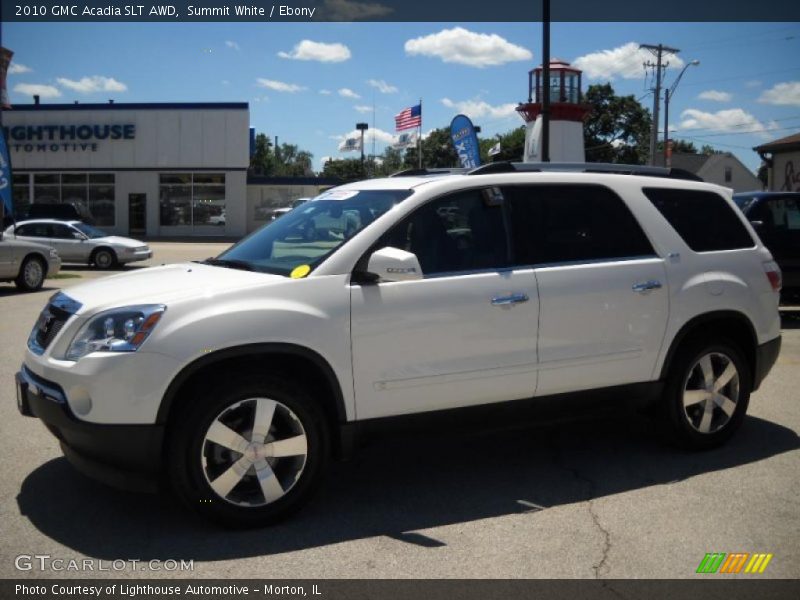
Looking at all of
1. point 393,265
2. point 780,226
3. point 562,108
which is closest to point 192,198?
point 562,108

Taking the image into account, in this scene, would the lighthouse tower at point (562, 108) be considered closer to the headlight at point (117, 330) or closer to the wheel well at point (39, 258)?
the wheel well at point (39, 258)

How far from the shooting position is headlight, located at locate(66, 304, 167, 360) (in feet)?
12.7

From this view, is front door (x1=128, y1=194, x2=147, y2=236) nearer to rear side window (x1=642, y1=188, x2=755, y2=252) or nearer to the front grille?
the front grille

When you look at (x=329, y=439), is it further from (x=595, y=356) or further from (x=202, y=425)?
(x=595, y=356)

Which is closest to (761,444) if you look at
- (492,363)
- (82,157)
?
(492,363)

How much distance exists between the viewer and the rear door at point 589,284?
15.7ft

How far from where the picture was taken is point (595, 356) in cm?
490

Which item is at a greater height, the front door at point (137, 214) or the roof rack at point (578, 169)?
the front door at point (137, 214)

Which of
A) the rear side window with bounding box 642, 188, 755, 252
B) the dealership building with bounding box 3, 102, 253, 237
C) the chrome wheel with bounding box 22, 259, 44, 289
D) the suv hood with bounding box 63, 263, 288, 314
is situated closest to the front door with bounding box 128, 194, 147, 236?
the dealership building with bounding box 3, 102, 253, 237

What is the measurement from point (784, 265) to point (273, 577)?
400 inches

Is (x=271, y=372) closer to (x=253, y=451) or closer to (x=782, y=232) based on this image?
(x=253, y=451)

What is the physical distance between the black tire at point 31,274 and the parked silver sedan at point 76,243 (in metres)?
6.95

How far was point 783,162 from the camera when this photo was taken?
126ft

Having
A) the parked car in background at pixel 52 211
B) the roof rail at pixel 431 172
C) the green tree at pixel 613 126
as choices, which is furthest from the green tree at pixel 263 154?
the roof rail at pixel 431 172
